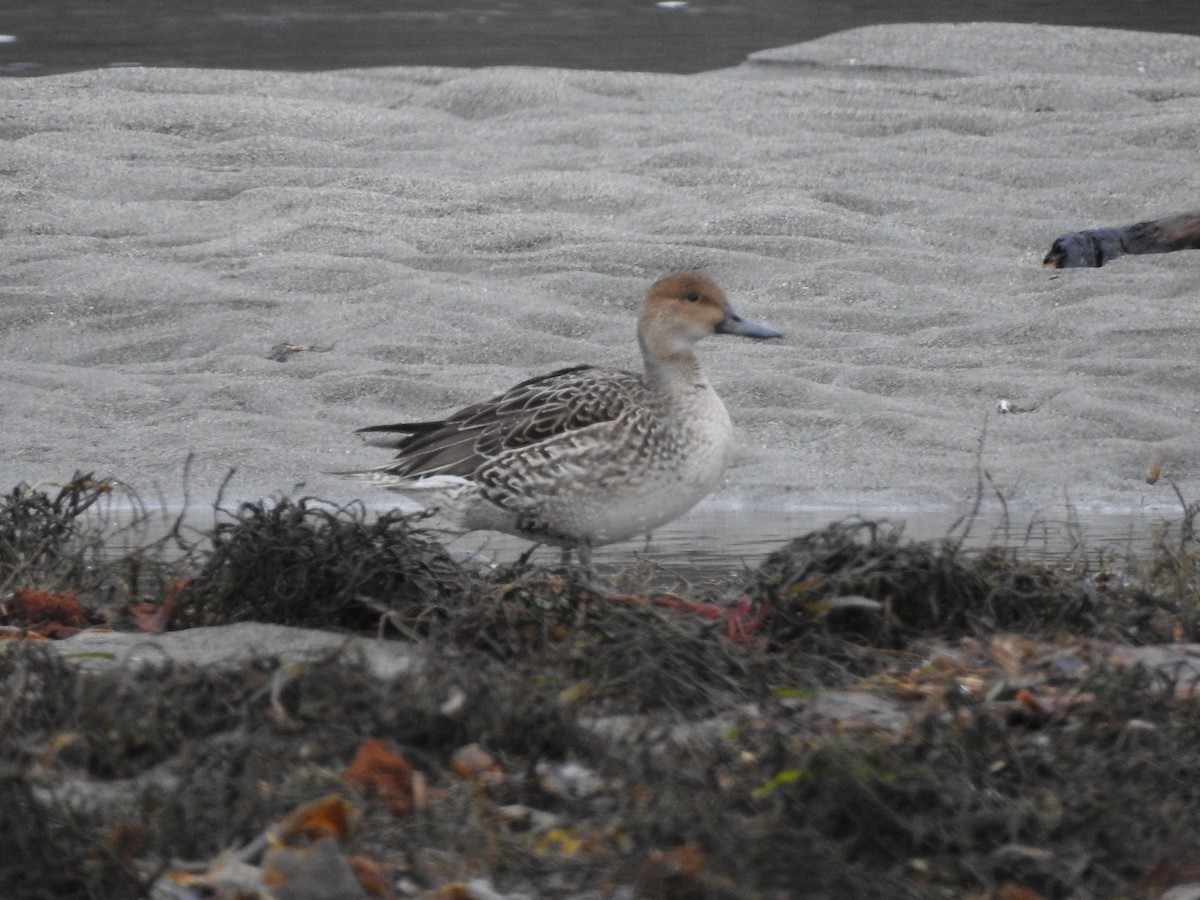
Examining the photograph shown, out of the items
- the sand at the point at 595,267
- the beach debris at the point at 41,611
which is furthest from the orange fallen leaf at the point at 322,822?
the sand at the point at 595,267

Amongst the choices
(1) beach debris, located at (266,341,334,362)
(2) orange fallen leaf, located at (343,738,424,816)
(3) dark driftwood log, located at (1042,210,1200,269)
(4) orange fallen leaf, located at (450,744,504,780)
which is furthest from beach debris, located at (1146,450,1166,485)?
(2) orange fallen leaf, located at (343,738,424,816)

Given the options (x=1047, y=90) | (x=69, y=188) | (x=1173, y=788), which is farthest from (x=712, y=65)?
(x=1173, y=788)

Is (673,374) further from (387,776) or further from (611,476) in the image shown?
(387,776)

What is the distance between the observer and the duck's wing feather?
5996 mm

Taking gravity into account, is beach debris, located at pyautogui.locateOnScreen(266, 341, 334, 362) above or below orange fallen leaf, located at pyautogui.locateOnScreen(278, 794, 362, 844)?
below

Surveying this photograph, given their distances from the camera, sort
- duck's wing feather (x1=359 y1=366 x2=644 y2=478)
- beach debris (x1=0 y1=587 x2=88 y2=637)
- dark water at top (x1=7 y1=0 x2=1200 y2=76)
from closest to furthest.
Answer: beach debris (x1=0 y1=587 x2=88 y2=637), duck's wing feather (x1=359 y1=366 x2=644 y2=478), dark water at top (x1=7 y1=0 x2=1200 y2=76)

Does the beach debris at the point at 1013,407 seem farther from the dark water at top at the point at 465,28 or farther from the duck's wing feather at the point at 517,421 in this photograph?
the dark water at top at the point at 465,28

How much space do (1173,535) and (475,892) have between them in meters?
4.04

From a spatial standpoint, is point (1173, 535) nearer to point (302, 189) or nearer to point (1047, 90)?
point (302, 189)

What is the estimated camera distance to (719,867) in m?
3.09

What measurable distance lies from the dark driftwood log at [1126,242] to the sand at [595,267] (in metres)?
0.14

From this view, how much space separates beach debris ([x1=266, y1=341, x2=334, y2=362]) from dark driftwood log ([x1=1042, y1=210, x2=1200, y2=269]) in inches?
144

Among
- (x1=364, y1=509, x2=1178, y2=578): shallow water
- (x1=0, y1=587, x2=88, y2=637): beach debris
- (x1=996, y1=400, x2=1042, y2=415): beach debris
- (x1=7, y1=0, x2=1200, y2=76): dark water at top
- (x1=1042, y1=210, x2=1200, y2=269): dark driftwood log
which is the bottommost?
(x1=364, y1=509, x2=1178, y2=578): shallow water

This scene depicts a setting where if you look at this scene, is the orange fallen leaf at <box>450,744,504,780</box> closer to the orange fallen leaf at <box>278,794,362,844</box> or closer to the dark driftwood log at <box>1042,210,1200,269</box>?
the orange fallen leaf at <box>278,794,362,844</box>
